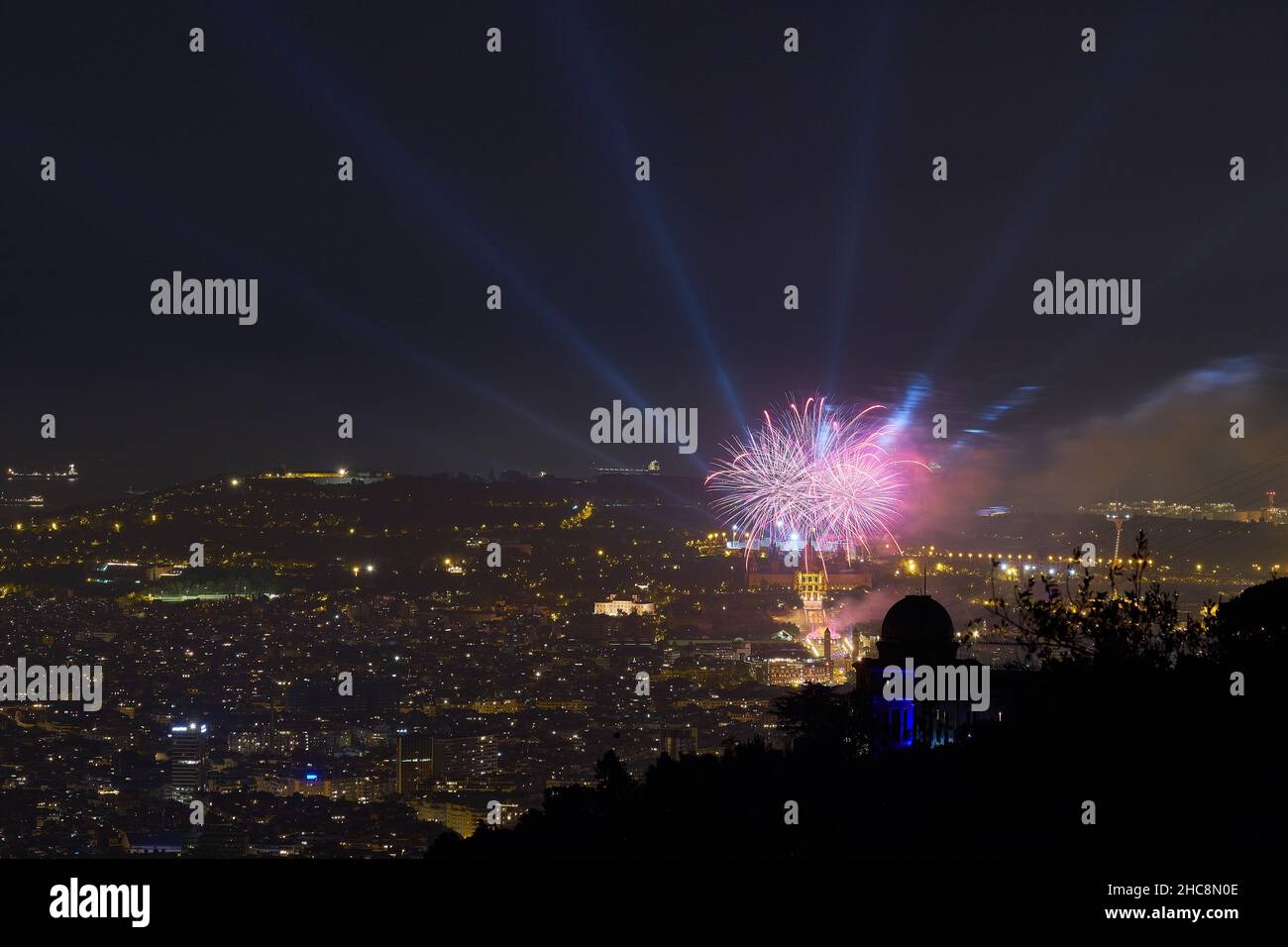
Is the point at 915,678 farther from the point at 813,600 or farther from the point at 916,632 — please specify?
the point at 813,600

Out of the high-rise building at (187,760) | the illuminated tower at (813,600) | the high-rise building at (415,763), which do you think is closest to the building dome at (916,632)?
the high-rise building at (415,763)

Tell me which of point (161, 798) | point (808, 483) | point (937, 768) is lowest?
point (161, 798)

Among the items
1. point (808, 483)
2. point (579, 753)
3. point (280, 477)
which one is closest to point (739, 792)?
point (579, 753)

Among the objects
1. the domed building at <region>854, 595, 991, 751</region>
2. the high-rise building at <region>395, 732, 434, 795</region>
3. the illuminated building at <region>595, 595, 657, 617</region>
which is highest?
the illuminated building at <region>595, 595, 657, 617</region>

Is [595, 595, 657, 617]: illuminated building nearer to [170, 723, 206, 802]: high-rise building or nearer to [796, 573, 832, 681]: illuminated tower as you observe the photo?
[796, 573, 832, 681]: illuminated tower

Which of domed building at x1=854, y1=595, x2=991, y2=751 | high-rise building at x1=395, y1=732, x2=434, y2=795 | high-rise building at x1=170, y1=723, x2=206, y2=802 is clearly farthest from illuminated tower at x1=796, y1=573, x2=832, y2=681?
domed building at x1=854, y1=595, x2=991, y2=751
